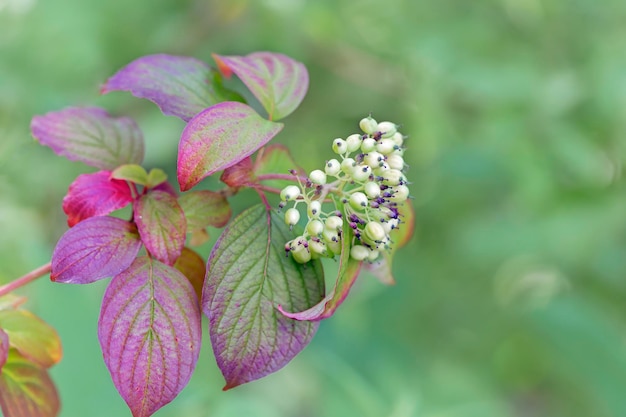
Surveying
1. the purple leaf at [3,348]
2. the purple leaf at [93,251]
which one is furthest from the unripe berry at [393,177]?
the purple leaf at [3,348]

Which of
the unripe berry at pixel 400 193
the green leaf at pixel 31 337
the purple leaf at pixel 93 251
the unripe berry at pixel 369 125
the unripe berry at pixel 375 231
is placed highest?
the unripe berry at pixel 369 125

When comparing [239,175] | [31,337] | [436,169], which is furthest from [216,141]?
[436,169]

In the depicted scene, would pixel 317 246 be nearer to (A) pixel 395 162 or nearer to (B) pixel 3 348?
(A) pixel 395 162

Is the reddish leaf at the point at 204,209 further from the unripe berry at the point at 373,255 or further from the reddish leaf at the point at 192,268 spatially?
the unripe berry at the point at 373,255

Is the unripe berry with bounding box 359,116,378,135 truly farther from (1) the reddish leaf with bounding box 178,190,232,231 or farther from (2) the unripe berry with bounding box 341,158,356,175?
(1) the reddish leaf with bounding box 178,190,232,231

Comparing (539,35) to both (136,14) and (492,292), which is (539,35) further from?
(136,14)

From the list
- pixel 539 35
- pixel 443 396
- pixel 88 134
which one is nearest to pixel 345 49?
pixel 539 35
